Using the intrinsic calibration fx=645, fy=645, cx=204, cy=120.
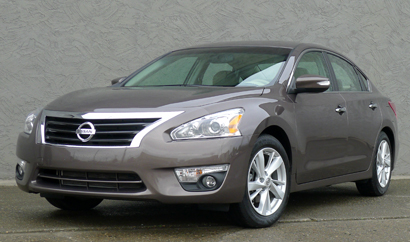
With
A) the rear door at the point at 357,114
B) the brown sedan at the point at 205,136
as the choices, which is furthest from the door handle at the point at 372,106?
the brown sedan at the point at 205,136

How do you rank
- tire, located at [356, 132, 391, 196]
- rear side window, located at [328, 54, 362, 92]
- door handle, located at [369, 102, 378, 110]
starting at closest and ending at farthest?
rear side window, located at [328, 54, 362, 92], door handle, located at [369, 102, 378, 110], tire, located at [356, 132, 391, 196]

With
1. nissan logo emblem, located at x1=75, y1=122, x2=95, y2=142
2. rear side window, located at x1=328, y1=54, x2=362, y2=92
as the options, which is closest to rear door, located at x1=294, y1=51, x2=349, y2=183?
rear side window, located at x1=328, y1=54, x2=362, y2=92

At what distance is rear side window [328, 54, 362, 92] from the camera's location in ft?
20.8

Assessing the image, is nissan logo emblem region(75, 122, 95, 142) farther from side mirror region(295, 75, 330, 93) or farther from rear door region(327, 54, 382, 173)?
rear door region(327, 54, 382, 173)

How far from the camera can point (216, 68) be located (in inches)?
221

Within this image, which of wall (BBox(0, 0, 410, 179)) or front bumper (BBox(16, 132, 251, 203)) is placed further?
wall (BBox(0, 0, 410, 179))

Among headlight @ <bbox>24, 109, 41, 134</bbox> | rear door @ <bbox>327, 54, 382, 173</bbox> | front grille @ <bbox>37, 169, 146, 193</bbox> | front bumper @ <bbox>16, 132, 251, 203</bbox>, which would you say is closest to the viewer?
front bumper @ <bbox>16, 132, 251, 203</bbox>

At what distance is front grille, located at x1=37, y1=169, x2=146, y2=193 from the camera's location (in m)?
4.42

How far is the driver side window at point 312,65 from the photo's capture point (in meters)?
5.66

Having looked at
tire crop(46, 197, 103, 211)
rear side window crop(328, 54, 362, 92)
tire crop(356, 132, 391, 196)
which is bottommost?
tire crop(356, 132, 391, 196)

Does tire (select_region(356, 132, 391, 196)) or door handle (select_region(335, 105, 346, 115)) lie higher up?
door handle (select_region(335, 105, 346, 115))

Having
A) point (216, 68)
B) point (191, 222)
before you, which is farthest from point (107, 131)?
point (216, 68)

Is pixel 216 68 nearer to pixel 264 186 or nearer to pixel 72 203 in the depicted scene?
pixel 264 186

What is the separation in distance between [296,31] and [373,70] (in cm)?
125
